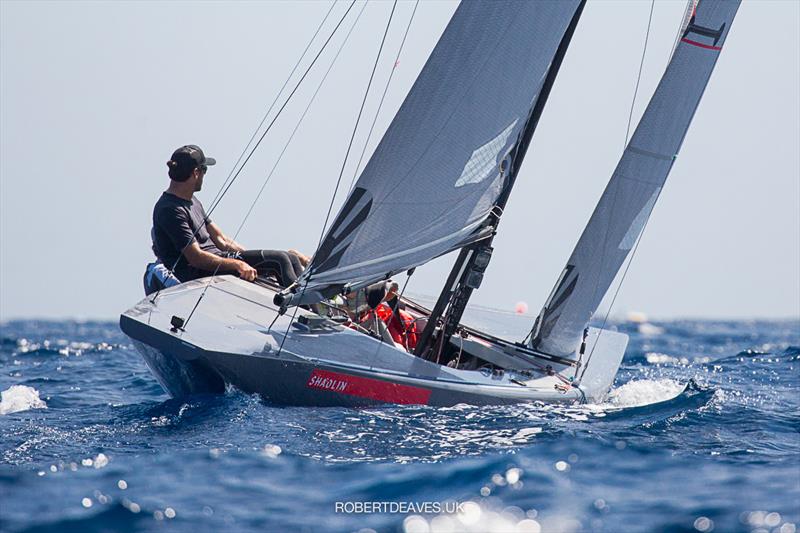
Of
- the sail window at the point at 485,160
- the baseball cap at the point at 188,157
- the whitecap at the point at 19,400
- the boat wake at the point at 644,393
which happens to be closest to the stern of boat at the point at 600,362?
the boat wake at the point at 644,393

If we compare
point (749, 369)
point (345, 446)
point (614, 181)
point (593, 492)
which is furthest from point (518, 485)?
point (749, 369)

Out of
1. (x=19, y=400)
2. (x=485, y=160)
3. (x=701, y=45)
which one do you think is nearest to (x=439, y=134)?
(x=485, y=160)

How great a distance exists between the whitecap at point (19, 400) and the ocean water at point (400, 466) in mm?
57

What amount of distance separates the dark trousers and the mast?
1.20 metres

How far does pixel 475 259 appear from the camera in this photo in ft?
27.0

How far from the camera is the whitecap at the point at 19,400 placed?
8.00 m

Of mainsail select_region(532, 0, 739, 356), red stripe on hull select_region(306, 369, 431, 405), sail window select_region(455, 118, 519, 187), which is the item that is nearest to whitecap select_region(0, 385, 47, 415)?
red stripe on hull select_region(306, 369, 431, 405)

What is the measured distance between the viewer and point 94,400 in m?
8.66

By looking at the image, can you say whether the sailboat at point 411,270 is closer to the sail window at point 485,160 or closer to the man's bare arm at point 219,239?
the sail window at point 485,160

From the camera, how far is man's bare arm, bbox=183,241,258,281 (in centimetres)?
801

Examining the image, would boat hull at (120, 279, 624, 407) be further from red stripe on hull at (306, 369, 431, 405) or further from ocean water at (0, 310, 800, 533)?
ocean water at (0, 310, 800, 533)

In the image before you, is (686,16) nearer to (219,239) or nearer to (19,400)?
(219,239)

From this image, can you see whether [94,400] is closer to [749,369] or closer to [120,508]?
[120,508]

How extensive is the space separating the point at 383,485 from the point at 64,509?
155 cm
